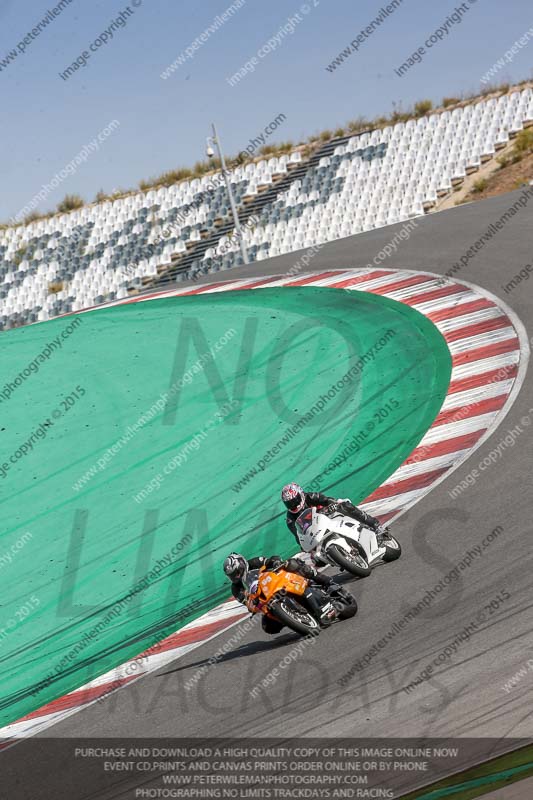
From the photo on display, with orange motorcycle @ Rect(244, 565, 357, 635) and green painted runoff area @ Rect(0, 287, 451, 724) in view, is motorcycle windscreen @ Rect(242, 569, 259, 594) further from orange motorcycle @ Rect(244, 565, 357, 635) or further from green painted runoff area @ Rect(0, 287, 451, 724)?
green painted runoff area @ Rect(0, 287, 451, 724)

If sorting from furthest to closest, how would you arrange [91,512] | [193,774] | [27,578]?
[91,512], [27,578], [193,774]

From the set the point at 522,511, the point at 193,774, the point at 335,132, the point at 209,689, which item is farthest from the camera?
the point at 335,132

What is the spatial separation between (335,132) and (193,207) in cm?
786

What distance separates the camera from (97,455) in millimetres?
14977

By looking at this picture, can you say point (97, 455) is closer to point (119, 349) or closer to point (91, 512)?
point (91, 512)

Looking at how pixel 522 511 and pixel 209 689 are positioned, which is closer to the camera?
pixel 209 689

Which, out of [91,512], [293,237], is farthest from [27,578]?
[293,237]

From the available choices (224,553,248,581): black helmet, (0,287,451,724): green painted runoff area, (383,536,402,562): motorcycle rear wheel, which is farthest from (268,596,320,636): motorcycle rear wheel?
(0,287,451,724): green painted runoff area

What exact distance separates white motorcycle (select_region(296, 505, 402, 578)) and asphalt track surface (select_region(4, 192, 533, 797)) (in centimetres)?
15

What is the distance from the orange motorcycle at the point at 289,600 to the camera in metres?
8.20

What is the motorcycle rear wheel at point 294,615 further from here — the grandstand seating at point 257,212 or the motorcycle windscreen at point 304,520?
the grandstand seating at point 257,212

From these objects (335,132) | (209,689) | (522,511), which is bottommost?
(209,689)

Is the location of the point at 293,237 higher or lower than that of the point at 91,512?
→ higher

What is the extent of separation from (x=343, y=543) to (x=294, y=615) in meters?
1.03
